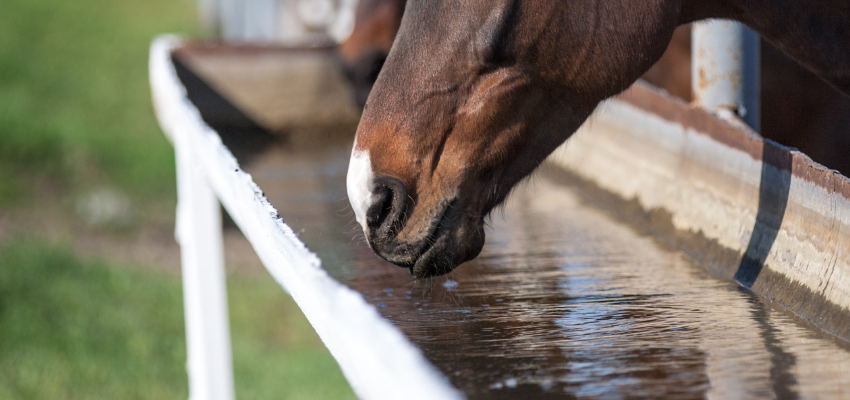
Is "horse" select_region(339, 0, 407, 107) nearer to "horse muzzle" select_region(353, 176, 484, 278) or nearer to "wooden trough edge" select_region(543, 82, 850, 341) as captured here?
"wooden trough edge" select_region(543, 82, 850, 341)

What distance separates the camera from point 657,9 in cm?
139

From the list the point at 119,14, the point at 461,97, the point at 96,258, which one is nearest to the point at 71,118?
the point at 96,258

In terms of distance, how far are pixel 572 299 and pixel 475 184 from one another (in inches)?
10.8

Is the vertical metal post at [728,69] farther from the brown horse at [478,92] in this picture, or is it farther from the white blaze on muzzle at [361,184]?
the white blaze on muzzle at [361,184]

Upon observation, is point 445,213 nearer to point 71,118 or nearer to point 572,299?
point 572,299

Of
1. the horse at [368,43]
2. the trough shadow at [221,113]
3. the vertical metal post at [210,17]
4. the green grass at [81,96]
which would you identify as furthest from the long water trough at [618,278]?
the vertical metal post at [210,17]

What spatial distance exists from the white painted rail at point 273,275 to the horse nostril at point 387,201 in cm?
20

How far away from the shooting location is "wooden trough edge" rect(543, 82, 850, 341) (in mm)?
1314

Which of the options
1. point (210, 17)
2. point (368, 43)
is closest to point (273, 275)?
point (368, 43)

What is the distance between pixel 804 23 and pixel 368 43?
316 cm

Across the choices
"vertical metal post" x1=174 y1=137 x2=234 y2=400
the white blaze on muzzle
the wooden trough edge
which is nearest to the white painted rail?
"vertical metal post" x1=174 y1=137 x2=234 y2=400

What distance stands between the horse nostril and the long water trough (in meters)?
0.16

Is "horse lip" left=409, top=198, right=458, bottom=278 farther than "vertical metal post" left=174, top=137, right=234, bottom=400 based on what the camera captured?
No

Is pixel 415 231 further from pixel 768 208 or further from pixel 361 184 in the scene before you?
pixel 768 208
